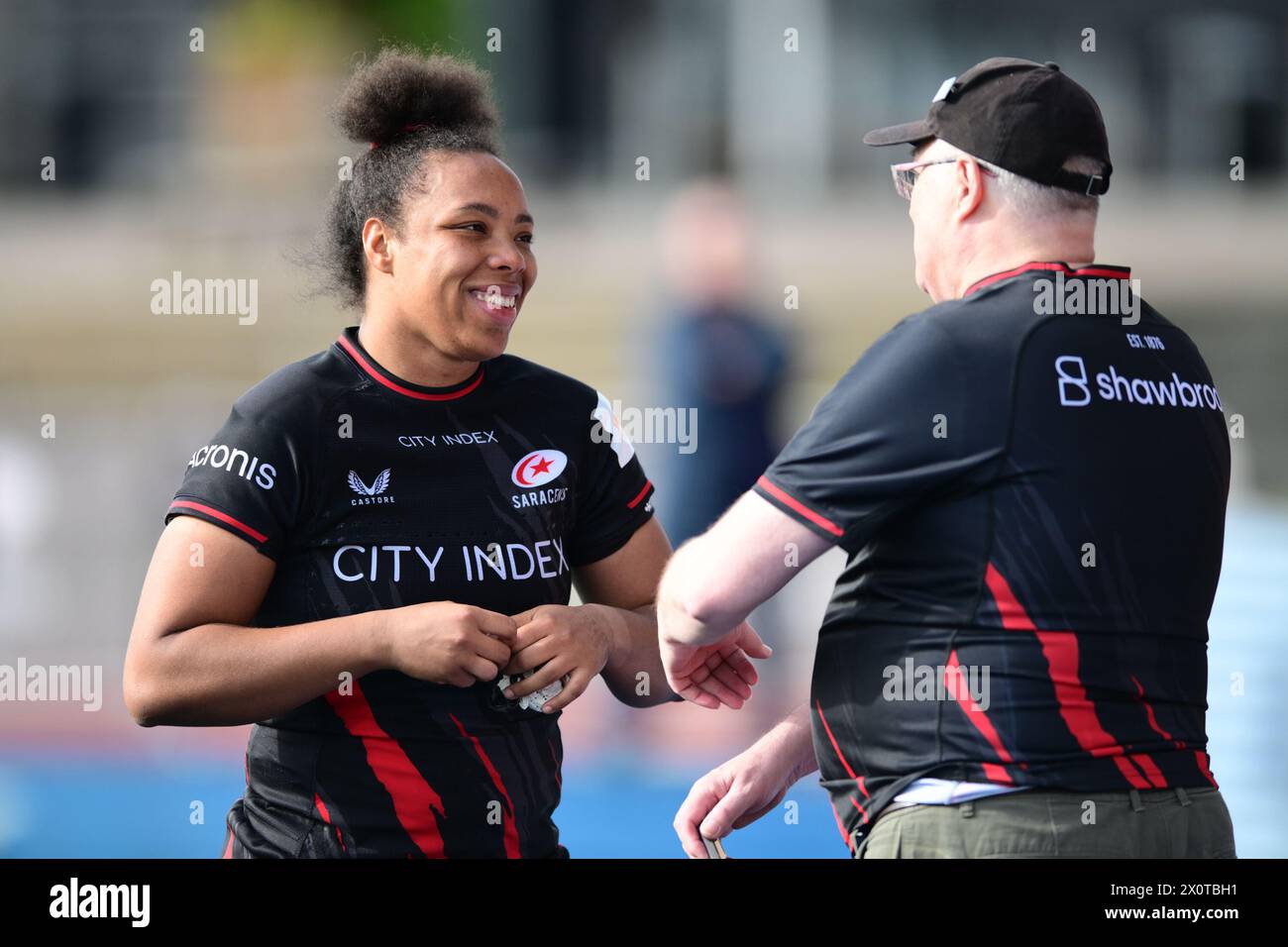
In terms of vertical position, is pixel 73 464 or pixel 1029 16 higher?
pixel 1029 16

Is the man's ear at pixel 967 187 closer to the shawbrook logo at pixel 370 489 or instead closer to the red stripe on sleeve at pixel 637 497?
the red stripe on sleeve at pixel 637 497

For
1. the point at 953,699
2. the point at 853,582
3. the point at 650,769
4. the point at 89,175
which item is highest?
the point at 89,175

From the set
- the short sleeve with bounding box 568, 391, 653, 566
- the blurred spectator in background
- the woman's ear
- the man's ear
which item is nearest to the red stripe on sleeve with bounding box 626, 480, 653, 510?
the short sleeve with bounding box 568, 391, 653, 566

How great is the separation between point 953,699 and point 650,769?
A: 14.4 feet

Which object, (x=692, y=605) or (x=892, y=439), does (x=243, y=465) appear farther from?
(x=892, y=439)

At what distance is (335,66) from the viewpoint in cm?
1647

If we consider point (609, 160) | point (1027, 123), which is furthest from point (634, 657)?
point (609, 160)

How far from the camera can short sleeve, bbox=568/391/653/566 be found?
9.04 ft

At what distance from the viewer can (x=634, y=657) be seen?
2.66m

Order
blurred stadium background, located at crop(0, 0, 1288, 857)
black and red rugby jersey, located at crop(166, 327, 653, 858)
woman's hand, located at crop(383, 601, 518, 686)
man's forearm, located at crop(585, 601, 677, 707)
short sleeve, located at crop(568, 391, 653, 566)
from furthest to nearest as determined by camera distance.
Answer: blurred stadium background, located at crop(0, 0, 1288, 857), short sleeve, located at crop(568, 391, 653, 566), man's forearm, located at crop(585, 601, 677, 707), black and red rugby jersey, located at crop(166, 327, 653, 858), woman's hand, located at crop(383, 601, 518, 686)

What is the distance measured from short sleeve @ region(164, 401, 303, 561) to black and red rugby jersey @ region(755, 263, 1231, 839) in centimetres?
80

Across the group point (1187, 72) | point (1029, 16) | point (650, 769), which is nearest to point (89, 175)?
point (1029, 16)

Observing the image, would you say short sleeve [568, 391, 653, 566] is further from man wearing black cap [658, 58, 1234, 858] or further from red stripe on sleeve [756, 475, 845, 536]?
red stripe on sleeve [756, 475, 845, 536]
